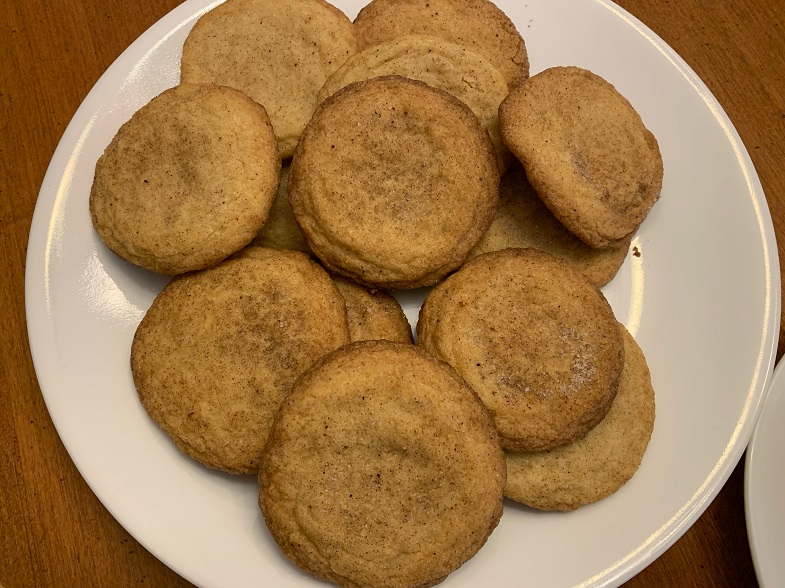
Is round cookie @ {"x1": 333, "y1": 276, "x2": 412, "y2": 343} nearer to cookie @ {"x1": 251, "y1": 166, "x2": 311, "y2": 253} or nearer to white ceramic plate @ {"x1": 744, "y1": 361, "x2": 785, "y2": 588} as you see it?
cookie @ {"x1": 251, "y1": 166, "x2": 311, "y2": 253}

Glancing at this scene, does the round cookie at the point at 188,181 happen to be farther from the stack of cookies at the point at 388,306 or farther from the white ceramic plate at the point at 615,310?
the white ceramic plate at the point at 615,310

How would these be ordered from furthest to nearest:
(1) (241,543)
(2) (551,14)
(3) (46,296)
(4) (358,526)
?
(2) (551,14) → (3) (46,296) → (1) (241,543) → (4) (358,526)

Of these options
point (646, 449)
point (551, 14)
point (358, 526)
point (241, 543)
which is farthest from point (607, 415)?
point (551, 14)

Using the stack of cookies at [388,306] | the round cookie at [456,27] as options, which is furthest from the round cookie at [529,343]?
the round cookie at [456,27]

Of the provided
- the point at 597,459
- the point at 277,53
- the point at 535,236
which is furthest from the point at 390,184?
the point at 597,459

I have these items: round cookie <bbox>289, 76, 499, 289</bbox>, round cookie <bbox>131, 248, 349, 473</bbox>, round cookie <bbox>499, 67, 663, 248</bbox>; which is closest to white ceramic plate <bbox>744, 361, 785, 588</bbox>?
round cookie <bbox>499, 67, 663, 248</bbox>

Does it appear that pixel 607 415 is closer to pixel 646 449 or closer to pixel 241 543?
pixel 646 449

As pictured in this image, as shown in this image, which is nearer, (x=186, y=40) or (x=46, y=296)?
(x=46, y=296)

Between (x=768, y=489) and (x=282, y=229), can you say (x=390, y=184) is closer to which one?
(x=282, y=229)
